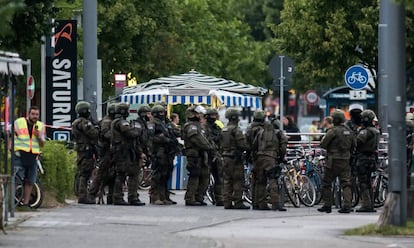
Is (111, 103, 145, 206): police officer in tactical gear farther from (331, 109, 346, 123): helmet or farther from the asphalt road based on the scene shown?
(331, 109, 346, 123): helmet

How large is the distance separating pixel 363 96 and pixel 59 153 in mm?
15435

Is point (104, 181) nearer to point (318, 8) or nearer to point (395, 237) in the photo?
point (395, 237)

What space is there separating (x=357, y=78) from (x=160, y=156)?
707 cm

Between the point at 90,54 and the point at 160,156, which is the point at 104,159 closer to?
the point at 160,156

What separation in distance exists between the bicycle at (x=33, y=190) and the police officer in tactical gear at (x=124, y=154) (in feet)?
6.46

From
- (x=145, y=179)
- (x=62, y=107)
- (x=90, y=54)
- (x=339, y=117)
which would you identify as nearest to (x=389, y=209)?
(x=339, y=117)

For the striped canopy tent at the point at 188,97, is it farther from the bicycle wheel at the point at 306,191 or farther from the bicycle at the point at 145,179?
the bicycle wheel at the point at 306,191

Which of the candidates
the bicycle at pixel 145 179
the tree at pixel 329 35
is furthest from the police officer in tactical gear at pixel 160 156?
the tree at pixel 329 35

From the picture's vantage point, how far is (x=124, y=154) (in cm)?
2598

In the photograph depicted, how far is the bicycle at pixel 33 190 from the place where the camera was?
23.0 metres

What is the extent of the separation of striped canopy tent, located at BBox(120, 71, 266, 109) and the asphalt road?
32.9 feet

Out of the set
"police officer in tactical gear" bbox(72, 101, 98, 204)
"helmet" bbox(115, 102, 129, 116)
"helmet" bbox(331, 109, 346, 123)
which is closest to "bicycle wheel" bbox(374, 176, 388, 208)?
"helmet" bbox(331, 109, 346, 123)

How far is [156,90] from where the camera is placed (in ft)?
117

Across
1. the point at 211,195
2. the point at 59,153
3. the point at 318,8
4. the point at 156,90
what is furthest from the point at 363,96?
the point at 59,153
